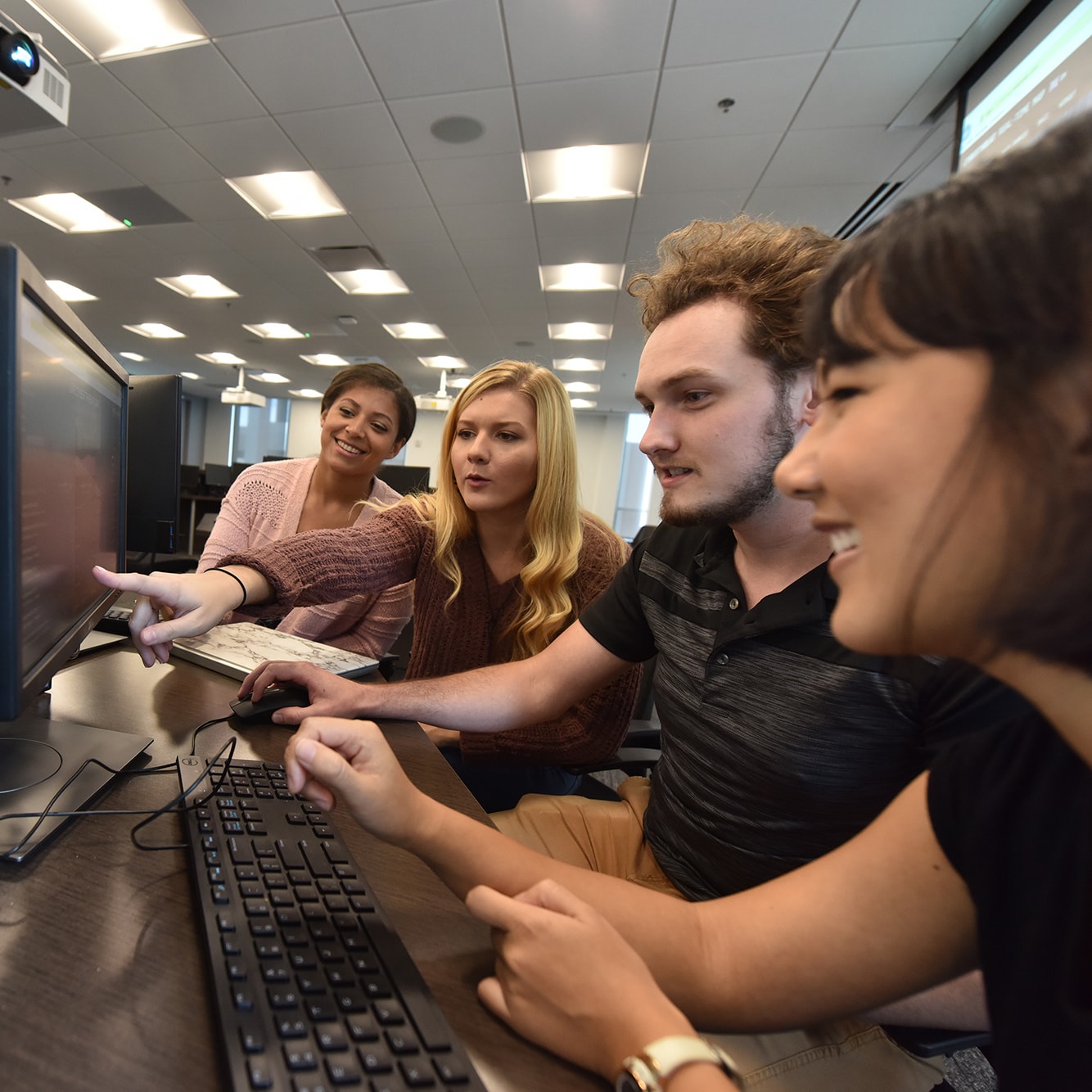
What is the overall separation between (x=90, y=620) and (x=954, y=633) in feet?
2.99

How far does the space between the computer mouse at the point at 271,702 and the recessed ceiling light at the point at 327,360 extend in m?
8.53

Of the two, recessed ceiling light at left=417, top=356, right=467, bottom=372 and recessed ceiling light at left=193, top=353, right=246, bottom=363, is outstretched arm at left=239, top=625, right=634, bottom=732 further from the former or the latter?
recessed ceiling light at left=193, top=353, right=246, bottom=363

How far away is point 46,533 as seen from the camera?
563 millimetres

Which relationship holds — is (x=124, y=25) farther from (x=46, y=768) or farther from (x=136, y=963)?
(x=136, y=963)

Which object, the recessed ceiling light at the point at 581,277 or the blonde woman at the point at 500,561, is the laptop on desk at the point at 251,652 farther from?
the recessed ceiling light at the point at 581,277

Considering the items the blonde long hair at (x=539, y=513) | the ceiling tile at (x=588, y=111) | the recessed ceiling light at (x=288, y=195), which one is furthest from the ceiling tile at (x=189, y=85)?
the blonde long hair at (x=539, y=513)

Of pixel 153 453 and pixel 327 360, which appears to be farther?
pixel 327 360

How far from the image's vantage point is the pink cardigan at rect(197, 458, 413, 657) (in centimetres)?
167

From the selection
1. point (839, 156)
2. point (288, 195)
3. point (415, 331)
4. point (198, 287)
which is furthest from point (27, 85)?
point (415, 331)

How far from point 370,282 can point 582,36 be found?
3.65 m

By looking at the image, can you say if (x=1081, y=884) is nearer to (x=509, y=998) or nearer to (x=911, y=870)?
(x=911, y=870)

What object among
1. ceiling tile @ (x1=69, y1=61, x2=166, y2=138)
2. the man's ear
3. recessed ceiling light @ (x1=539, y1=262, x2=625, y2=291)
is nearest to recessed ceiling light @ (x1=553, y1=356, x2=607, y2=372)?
recessed ceiling light @ (x1=539, y1=262, x2=625, y2=291)

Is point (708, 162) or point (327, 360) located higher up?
point (708, 162)

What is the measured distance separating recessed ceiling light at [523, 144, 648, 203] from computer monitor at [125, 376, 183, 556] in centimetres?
287
